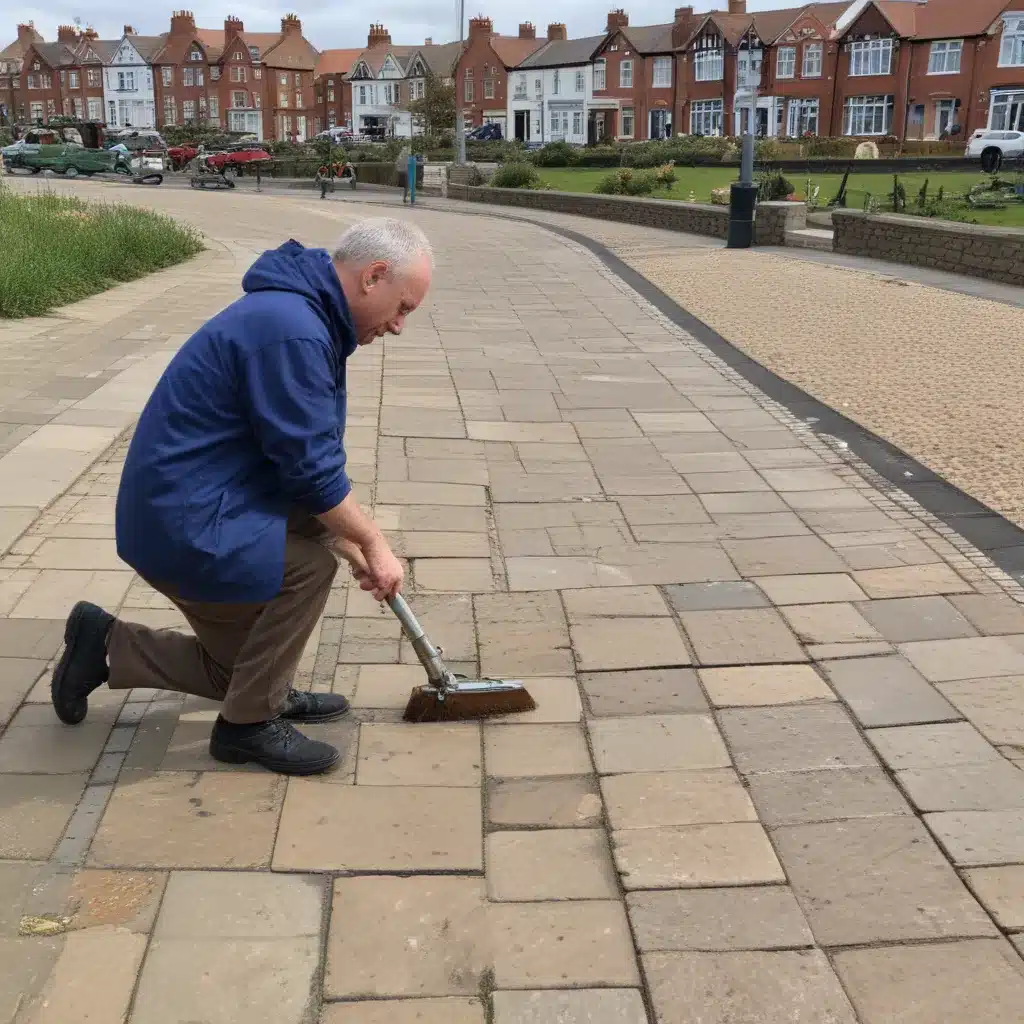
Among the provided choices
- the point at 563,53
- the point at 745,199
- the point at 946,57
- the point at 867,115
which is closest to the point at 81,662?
the point at 745,199

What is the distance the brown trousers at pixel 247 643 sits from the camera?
296 centimetres

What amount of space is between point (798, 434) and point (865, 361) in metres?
2.53

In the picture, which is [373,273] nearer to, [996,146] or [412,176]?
[412,176]

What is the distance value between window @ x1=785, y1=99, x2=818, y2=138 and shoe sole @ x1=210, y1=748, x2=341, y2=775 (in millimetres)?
64166

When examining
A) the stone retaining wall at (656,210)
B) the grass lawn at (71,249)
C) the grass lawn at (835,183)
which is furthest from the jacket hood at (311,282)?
the grass lawn at (835,183)

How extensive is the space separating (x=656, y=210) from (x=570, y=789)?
2155cm

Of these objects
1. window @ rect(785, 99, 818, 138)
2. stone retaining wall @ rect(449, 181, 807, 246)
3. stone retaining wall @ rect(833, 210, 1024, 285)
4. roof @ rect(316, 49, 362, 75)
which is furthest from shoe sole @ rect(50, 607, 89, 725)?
roof @ rect(316, 49, 362, 75)

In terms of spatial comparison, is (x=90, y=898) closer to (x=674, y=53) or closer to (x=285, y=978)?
(x=285, y=978)

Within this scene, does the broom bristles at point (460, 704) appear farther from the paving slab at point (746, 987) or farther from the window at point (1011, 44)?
the window at point (1011, 44)

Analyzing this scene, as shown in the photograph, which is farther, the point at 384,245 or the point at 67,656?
the point at 67,656

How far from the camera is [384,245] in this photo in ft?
9.09

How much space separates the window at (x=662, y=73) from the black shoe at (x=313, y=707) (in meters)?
70.6

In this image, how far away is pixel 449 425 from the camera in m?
7.07

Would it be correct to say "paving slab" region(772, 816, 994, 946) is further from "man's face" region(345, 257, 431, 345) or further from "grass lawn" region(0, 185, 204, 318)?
"grass lawn" region(0, 185, 204, 318)
